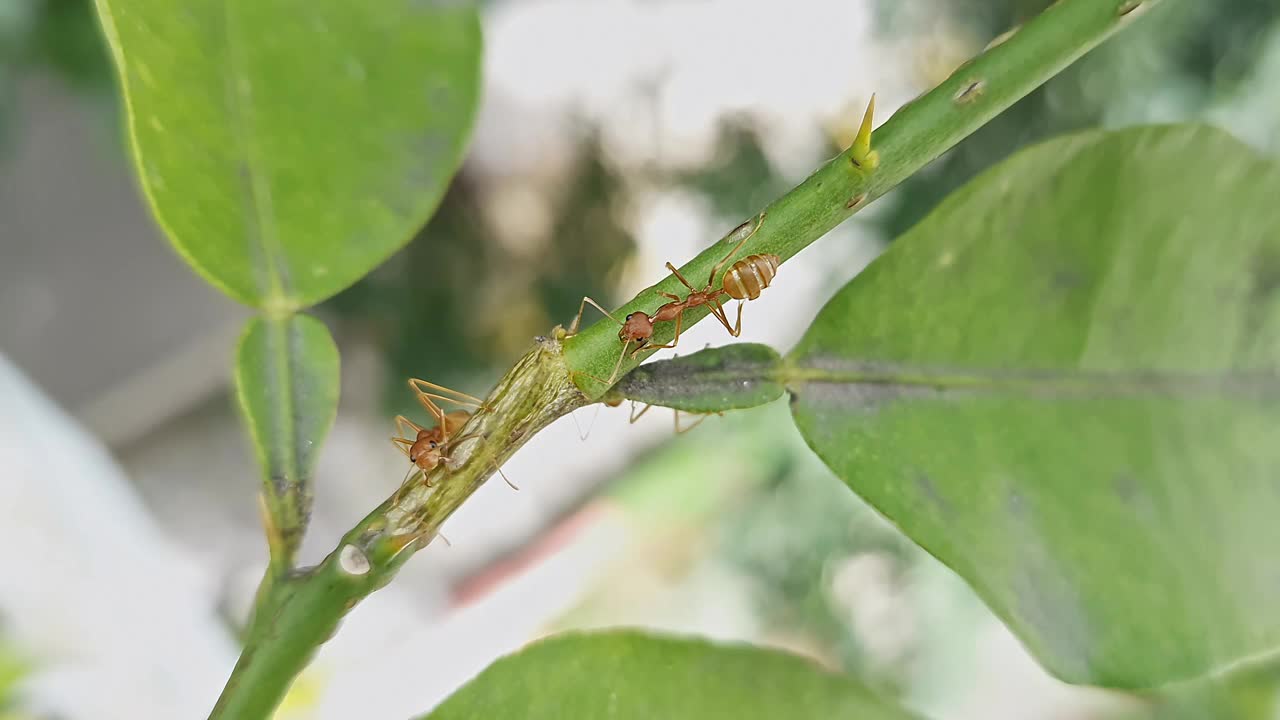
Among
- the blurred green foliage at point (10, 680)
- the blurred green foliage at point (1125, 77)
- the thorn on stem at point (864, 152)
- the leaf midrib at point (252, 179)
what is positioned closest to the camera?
the thorn on stem at point (864, 152)

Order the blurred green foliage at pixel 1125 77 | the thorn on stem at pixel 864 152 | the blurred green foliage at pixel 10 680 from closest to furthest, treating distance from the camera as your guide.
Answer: the thorn on stem at pixel 864 152, the blurred green foliage at pixel 10 680, the blurred green foliage at pixel 1125 77

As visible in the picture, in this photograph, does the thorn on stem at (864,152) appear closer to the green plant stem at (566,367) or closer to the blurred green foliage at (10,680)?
the green plant stem at (566,367)

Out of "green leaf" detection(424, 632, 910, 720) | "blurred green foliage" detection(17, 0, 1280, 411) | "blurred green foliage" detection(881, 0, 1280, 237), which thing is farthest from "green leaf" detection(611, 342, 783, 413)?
"blurred green foliage" detection(17, 0, 1280, 411)

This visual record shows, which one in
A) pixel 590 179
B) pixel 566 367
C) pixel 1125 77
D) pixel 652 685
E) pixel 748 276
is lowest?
pixel 652 685

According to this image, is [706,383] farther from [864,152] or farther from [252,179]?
[252,179]

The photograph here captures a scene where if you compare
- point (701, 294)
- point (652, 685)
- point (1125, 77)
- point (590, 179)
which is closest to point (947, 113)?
point (701, 294)

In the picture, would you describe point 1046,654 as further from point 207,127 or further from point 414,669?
point 414,669

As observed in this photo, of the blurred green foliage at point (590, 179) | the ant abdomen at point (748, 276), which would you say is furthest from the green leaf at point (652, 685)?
the blurred green foliage at point (590, 179)

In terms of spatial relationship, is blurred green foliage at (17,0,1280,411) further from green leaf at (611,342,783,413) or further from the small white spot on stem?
the small white spot on stem
